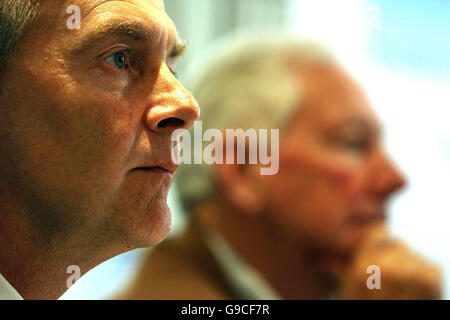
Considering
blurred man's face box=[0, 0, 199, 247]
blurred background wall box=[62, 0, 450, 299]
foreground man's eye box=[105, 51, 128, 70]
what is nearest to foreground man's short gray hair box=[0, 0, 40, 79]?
blurred man's face box=[0, 0, 199, 247]

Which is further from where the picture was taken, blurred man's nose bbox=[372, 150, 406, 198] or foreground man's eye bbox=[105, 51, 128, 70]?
blurred man's nose bbox=[372, 150, 406, 198]

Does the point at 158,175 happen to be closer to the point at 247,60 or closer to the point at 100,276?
the point at 100,276

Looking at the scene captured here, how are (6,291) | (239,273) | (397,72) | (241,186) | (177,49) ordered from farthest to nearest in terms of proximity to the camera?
1. (397,72)
2. (241,186)
3. (239,273)
4. (177,49)
5. (6,291)

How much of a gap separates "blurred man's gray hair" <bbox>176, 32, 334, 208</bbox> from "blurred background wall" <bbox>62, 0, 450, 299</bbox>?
9 cm

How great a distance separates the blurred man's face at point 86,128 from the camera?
0.92 metres

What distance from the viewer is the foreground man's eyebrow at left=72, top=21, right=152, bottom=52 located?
3.08 ft

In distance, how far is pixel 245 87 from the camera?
1.97m

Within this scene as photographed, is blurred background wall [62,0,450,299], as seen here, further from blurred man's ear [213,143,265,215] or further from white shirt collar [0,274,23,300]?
white shirt collar [0,274,23,300]

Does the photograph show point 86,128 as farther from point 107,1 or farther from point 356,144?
point 356,144

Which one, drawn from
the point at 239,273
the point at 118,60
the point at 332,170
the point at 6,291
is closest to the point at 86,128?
the point at 118,60

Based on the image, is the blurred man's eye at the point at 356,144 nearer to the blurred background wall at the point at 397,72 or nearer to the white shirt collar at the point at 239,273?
the blurred background wall at the point at 397,72

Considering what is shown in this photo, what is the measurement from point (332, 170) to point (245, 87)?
330mm

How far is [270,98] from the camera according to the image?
6.43 feet

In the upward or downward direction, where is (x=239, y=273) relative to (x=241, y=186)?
downward
